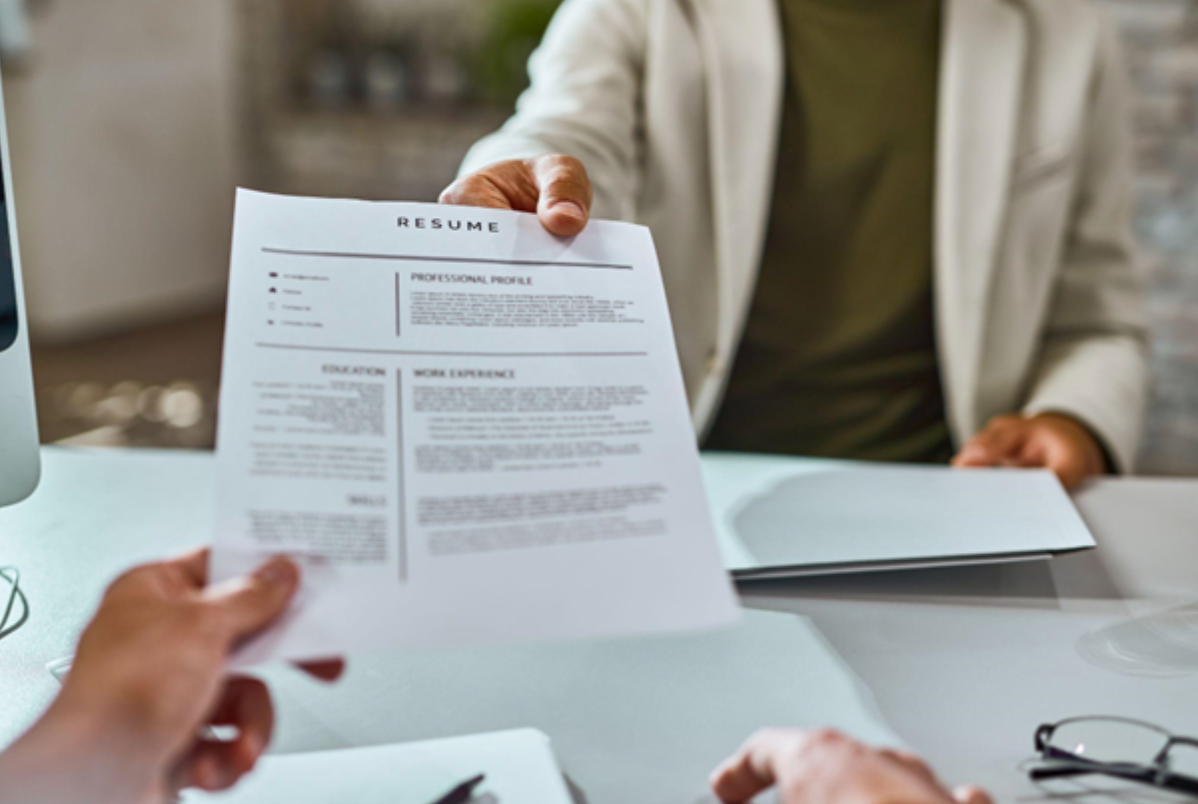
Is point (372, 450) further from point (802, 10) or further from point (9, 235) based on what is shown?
point (802, 10)

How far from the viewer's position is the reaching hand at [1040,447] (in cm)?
85

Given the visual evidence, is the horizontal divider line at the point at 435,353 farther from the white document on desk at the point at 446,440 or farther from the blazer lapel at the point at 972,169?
the blazer lapel at the point at 972,169

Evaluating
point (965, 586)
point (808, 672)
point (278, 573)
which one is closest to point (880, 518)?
point (965, 586)

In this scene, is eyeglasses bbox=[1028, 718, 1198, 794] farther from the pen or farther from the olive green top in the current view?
the olive green top

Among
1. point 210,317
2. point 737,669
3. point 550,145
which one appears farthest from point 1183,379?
point 210,317

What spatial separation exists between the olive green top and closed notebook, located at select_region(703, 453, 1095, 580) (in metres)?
0.31

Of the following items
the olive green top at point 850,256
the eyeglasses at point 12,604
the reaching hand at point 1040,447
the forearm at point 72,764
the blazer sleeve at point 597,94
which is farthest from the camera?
the olive green top at point 850,256

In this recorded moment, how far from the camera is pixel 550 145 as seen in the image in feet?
3.04

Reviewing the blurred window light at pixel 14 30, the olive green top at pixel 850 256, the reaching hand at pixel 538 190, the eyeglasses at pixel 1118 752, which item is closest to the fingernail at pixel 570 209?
the reaching hand at pixel 538 190

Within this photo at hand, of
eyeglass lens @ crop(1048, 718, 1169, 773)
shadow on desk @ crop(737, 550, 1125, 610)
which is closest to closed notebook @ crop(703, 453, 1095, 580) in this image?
shadow on desk @ crop(737, 550, 1125, 610)

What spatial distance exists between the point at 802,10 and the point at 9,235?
0.87 metres

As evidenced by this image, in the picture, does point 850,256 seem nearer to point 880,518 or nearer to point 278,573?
point 880,518

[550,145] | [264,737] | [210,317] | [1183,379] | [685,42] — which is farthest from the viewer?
[210,317]

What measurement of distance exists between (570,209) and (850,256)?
0.67m
